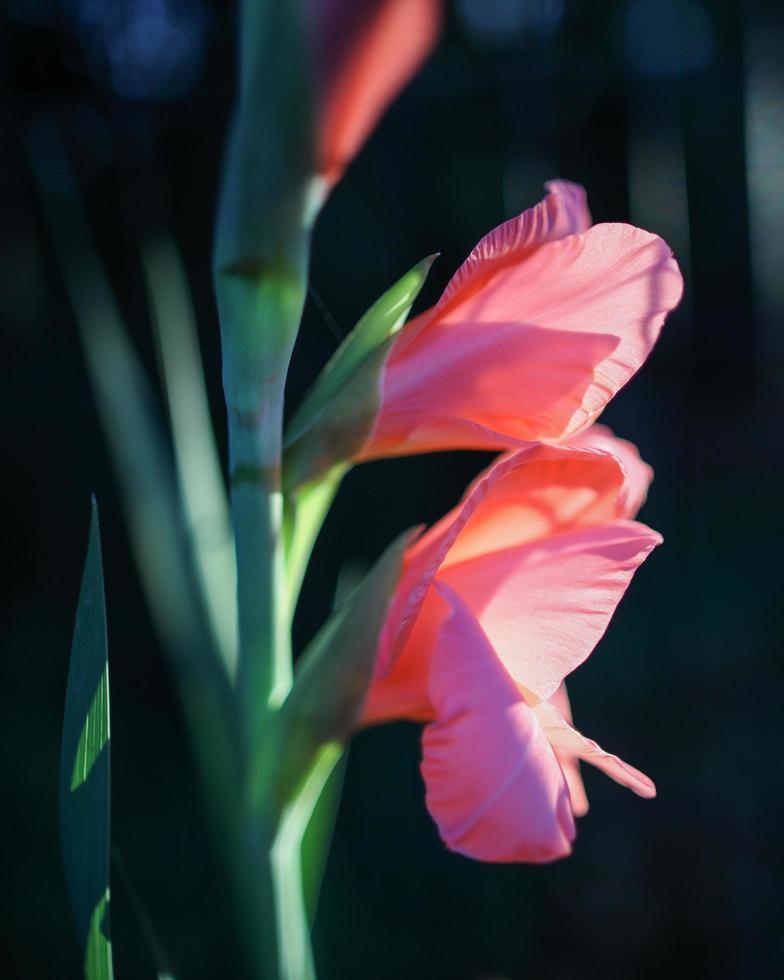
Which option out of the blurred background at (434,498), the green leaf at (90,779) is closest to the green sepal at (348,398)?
the green leaf at (90,779)

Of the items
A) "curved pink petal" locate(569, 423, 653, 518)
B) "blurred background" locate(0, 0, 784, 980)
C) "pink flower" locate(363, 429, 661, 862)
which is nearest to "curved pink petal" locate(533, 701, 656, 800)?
"pink flower" locate(363, 429, 661, 862)

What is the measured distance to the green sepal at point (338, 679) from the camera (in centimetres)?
39

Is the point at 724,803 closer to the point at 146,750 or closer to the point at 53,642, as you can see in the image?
the point at 146,750

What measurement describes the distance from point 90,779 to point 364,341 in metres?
0.23

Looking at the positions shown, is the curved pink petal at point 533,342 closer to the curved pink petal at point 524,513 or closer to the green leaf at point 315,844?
the curved pink petal at point 524,513

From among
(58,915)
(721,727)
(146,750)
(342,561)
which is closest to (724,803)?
(721,727)

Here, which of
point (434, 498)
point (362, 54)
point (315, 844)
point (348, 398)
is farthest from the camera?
point (434, 498)

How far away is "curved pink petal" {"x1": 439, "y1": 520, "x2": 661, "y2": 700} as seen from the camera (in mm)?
420

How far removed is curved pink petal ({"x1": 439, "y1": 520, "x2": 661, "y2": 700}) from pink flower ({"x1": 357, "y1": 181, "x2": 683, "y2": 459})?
59mm

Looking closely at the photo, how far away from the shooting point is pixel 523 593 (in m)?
0.43

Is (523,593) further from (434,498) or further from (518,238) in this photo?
(434,498)

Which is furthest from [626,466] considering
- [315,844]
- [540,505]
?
[315,844]

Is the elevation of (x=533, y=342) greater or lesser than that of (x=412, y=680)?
greater

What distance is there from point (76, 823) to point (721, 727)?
1.40m
